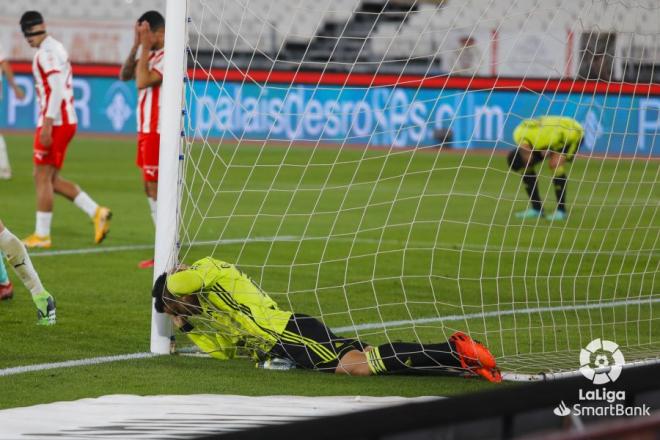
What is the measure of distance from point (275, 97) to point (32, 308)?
14.9m

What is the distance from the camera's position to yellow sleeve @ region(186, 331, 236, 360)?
6.09 meters

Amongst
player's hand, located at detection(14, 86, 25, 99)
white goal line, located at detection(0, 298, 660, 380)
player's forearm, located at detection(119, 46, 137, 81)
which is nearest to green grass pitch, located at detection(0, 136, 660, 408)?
white goal line, located at detection(0, 298, 660, 380)

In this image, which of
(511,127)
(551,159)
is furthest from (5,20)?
(551,159)

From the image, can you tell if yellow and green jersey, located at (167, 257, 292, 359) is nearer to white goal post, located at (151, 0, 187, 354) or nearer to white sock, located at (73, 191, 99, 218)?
white goal post, located at (151, 0, 187, 354)

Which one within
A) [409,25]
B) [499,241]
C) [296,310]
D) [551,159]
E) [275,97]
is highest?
[409,25]

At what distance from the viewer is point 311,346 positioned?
19.0ft

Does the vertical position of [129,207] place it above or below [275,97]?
below

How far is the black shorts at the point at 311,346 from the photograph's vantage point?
5.79m

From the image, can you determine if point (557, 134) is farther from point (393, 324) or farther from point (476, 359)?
point (476, 359)

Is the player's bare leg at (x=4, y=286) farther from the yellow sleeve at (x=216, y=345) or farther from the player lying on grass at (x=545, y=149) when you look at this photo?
the player lying on grass at (x=545, y=149)

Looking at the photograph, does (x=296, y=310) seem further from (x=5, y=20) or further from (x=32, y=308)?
(x=5, y=20)

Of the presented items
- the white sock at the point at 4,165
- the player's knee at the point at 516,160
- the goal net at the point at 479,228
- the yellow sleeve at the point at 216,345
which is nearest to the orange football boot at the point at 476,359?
the goal net at the point at 479,228

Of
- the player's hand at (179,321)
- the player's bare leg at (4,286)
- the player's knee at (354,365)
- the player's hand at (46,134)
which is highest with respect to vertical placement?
the player's hand at (46,134)

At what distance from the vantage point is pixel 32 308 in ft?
24.6
